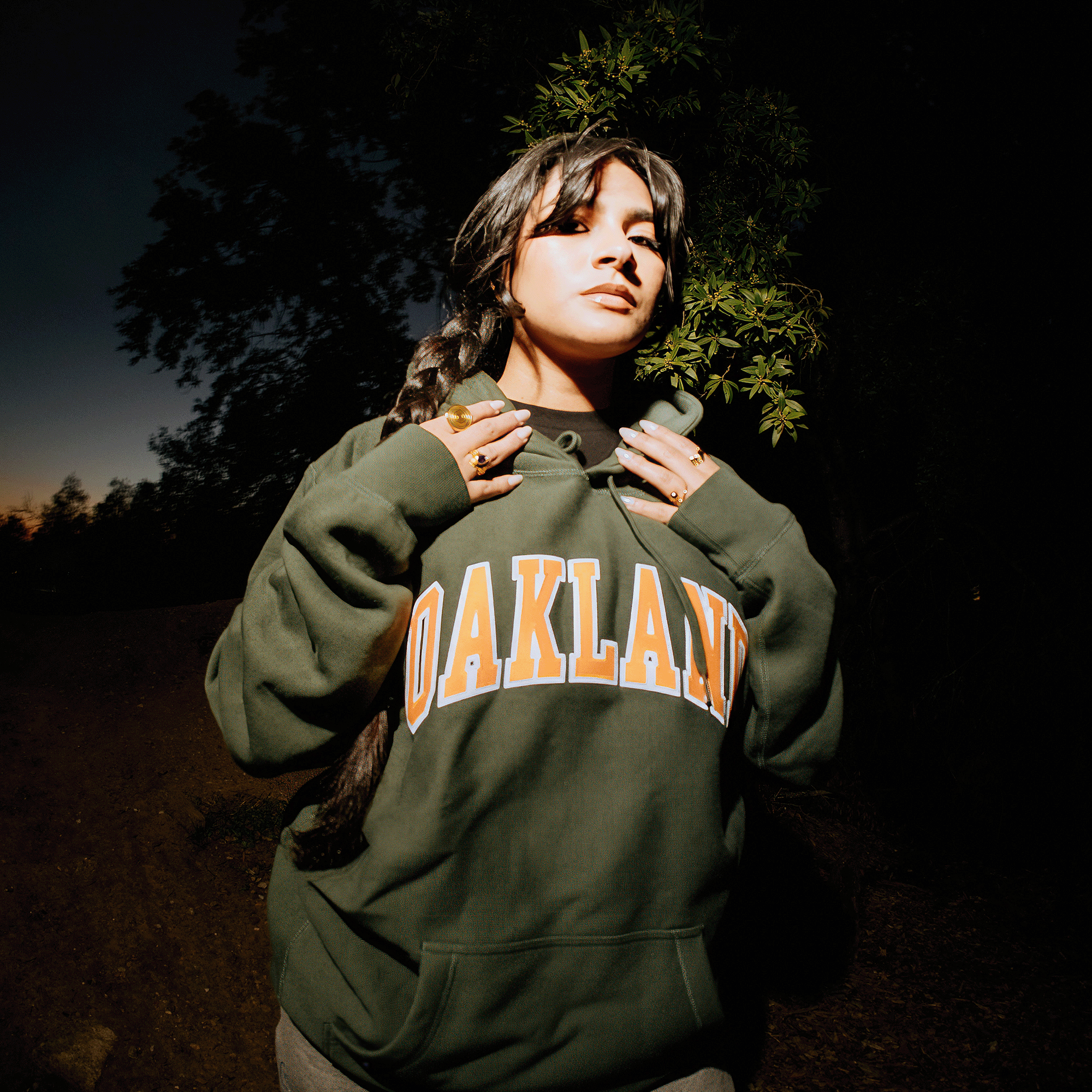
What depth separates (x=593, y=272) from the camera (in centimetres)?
131

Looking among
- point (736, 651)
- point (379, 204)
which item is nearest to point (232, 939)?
point (736, 651)

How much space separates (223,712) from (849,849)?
12.3 ft

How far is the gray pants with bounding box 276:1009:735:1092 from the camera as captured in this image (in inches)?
44.5

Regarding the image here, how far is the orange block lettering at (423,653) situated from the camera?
1126 millimetres

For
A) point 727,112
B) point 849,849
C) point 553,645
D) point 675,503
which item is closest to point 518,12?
point 727,112

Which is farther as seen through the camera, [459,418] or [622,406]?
[622,406]

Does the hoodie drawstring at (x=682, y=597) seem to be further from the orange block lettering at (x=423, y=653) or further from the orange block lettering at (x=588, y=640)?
the orange block lettering at (x=423, y=653)

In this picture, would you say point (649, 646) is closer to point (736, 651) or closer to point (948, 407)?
point (736, 651)

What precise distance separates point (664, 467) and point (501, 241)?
25.2 inches

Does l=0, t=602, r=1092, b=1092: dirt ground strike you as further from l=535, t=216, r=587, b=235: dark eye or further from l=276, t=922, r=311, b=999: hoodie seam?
l=535, t=216, r=587, b=235: dark eye

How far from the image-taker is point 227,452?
511cm

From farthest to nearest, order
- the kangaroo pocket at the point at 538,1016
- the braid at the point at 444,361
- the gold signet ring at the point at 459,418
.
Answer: the braid at the point at 444,361 → the gold signet ring at the point at 459,418 → the kangaroo pocket at the point at 538,1016

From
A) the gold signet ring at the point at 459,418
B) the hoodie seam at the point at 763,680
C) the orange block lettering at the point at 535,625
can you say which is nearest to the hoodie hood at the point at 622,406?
the gold signet ring at the point at 459,418

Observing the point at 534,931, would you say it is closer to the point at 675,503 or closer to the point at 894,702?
the point at 675,503
